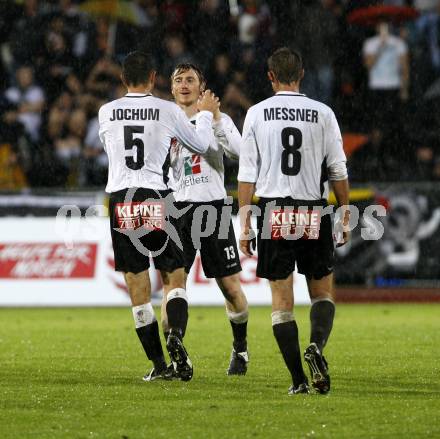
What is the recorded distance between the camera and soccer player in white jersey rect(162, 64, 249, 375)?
905 cm

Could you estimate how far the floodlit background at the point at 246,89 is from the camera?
16.8m

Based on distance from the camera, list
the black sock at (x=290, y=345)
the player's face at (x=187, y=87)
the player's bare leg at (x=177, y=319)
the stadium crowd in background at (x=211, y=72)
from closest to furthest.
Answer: the black sock at (x=290, y=345) → the player's bare leg at (x=177, y=319) → the player's face at (x=187, y=87) → the stadium crowd in background at (x=211, y=72)

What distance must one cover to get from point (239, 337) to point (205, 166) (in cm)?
134

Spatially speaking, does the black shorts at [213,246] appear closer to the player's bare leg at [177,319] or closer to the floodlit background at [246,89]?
the player's bare leg at [177,319]

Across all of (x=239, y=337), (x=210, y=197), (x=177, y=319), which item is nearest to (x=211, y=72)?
(x=210, y=197)

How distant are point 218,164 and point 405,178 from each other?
9.46 metres

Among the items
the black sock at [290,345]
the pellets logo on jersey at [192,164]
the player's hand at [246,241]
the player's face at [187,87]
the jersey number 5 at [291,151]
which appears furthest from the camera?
the pellets logo on jersey at [192,164]

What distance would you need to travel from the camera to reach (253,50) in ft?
61.3

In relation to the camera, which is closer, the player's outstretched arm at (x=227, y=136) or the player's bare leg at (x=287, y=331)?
the player's bare leg at (x=287, y=331)

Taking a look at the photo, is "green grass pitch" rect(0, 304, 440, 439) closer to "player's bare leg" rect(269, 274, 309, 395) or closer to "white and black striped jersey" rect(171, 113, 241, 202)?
"player's bare leg" rect(269, 274, 309, 395)

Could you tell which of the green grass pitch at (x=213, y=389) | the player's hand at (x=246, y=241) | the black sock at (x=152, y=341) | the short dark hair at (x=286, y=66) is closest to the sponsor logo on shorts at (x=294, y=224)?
the player's hand at (x=246, y=241)

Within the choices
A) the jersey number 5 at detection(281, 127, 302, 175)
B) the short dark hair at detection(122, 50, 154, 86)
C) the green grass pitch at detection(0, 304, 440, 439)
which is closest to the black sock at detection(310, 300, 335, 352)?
the green grass pitch at detection(0, 304, 440, 439)

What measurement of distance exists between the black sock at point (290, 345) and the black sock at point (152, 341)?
1.21 meters

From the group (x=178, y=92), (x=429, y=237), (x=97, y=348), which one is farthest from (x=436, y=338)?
(x=429, y=237)
